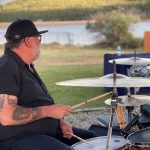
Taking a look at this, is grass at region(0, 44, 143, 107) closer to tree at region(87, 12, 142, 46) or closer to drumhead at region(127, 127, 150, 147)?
tree at region(87, 12, 142, 46)

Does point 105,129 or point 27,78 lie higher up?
point 27,78

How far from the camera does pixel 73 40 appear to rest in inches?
294

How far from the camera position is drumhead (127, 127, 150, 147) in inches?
110

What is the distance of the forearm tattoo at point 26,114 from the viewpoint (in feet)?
8.71

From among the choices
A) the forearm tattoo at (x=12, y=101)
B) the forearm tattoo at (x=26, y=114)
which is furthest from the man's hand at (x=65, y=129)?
the forearm tattoo at (x=12, y=101)

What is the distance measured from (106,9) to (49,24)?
3.74 feet

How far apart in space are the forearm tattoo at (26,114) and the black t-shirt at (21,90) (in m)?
0.07

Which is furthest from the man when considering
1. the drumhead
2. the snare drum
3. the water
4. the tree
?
the tree

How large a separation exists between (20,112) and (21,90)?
15cm

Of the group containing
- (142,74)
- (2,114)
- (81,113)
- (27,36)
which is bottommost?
(81,113)

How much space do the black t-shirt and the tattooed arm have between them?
51 mm

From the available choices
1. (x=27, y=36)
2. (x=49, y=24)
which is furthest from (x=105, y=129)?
(x=49, y=24)

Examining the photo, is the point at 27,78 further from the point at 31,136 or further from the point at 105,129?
the point at 105,129

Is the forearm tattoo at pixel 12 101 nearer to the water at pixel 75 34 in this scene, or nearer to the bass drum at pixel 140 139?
the bass drum at pixel 140 139
